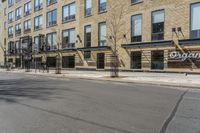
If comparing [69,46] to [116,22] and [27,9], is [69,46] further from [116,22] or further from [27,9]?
[27,9]

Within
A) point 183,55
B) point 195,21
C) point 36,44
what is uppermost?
point 195,21

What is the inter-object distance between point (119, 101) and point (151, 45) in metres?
22.6

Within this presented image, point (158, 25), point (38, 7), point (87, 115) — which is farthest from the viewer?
point (38, 7)

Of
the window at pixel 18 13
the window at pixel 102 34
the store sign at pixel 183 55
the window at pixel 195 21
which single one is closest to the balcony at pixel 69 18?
the window at pixel 102 34

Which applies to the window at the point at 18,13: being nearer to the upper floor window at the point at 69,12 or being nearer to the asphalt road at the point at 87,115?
the upper floor window at the point at 69,12

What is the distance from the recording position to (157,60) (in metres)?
34.8

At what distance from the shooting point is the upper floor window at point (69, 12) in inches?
1966

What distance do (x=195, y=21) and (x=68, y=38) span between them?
23689 mm

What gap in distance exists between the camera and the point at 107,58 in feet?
137

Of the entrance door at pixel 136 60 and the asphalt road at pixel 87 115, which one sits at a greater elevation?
the entrance door at pixel 136 60

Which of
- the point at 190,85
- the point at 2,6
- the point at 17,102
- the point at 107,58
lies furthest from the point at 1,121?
the point at 2,6

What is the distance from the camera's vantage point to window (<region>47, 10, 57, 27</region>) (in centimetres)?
5525

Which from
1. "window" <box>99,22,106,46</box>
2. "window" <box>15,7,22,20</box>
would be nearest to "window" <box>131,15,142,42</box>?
"window" <box>99,22,106,46</box>

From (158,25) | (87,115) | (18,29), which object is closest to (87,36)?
(158,25)
